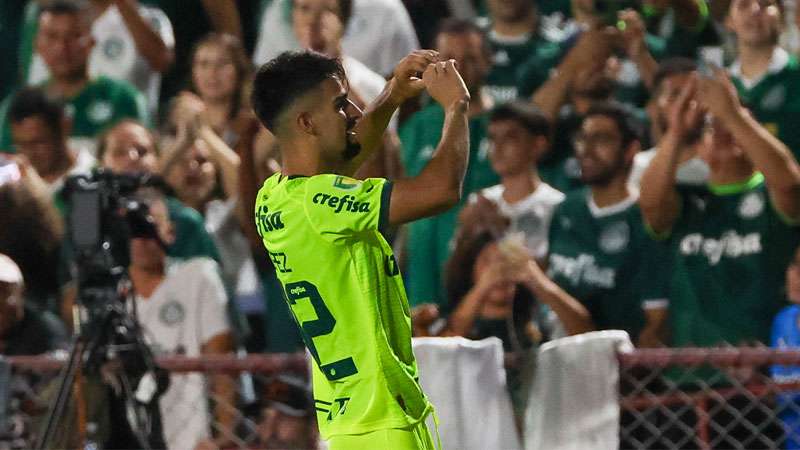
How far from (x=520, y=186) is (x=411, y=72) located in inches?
115

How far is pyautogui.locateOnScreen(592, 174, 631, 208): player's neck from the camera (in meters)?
6.47

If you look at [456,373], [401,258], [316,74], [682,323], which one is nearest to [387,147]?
[401,258]

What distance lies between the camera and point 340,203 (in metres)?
3.67

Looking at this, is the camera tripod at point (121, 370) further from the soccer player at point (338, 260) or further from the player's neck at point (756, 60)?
the player's neck at point (756, 60)

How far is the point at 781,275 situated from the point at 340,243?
9.16 ft

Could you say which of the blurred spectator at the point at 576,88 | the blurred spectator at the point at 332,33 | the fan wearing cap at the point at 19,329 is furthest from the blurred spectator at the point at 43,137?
the blurred spectator at the point at 576,88

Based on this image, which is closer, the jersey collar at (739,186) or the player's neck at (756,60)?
the jersey collar at (739,186)

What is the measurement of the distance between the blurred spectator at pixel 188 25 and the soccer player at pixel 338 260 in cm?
488

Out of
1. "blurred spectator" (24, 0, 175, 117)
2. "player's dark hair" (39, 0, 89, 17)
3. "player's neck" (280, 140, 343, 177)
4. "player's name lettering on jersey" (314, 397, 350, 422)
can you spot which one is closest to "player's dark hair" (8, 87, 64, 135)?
"player's dark hair" (39, 0, 89, 17)

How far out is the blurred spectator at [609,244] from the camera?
6266 mm

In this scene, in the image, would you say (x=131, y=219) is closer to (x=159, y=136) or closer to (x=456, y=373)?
(x=456, y=373)

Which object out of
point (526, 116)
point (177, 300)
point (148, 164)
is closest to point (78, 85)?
point (148, 164)

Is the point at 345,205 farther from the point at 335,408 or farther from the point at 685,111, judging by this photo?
the point at 685,111

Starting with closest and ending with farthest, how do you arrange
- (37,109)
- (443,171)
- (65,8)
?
(443,171) → (37,109) → (65,8)
